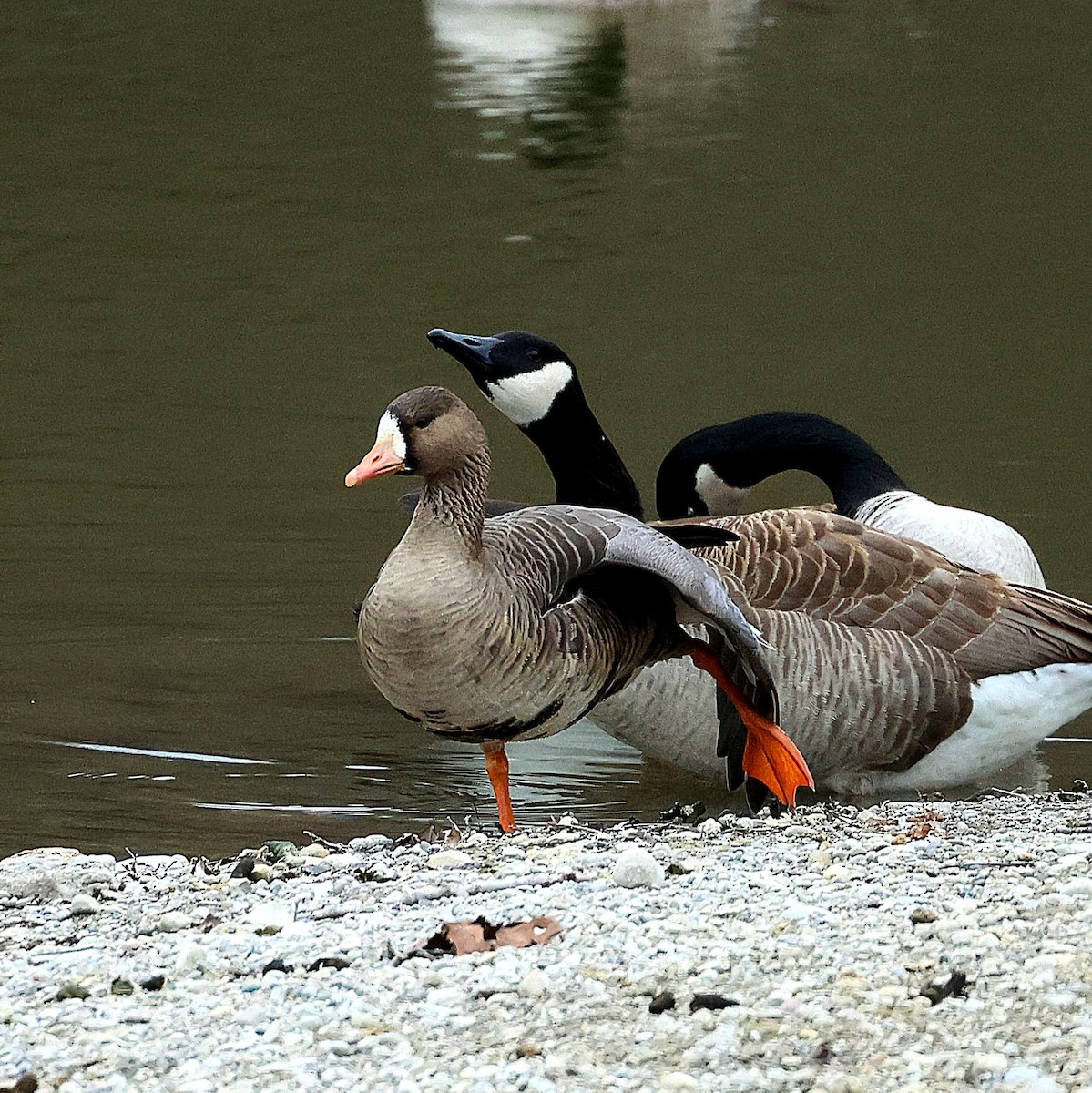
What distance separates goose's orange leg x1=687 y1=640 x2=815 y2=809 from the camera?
19.1 ft

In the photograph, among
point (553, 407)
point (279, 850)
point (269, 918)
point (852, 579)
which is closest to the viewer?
point (269, 918)

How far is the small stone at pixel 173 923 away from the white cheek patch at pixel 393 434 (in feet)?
5.01

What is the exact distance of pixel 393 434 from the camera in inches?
207

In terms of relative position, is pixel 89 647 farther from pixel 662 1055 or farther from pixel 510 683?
pixel 662 1055

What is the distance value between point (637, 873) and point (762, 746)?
5.71ft

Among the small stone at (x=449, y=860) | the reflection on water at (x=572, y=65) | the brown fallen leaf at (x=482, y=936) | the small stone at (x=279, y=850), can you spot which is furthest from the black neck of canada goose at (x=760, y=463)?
the reflection on water at (x=572, y=65)

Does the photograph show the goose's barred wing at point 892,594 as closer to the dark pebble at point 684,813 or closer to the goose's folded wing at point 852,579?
the goose's folded wing at point 852,579

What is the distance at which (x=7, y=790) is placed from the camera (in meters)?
6.47

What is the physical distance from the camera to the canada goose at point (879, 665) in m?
6.42

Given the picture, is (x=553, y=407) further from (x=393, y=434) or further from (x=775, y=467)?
(x=393, y=434)

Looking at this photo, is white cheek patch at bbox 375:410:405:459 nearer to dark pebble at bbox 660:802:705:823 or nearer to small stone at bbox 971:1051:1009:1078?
dark pebble at bbox 660:802:705:823

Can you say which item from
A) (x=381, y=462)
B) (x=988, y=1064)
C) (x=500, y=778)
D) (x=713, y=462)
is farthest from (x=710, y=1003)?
(x=713, y=462)

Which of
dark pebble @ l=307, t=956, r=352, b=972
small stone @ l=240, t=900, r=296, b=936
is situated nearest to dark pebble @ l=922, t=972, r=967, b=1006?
dark pebble @ l=307, t=956, r=352, b=972

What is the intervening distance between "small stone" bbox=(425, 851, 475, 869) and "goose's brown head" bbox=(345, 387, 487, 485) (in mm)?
1089
